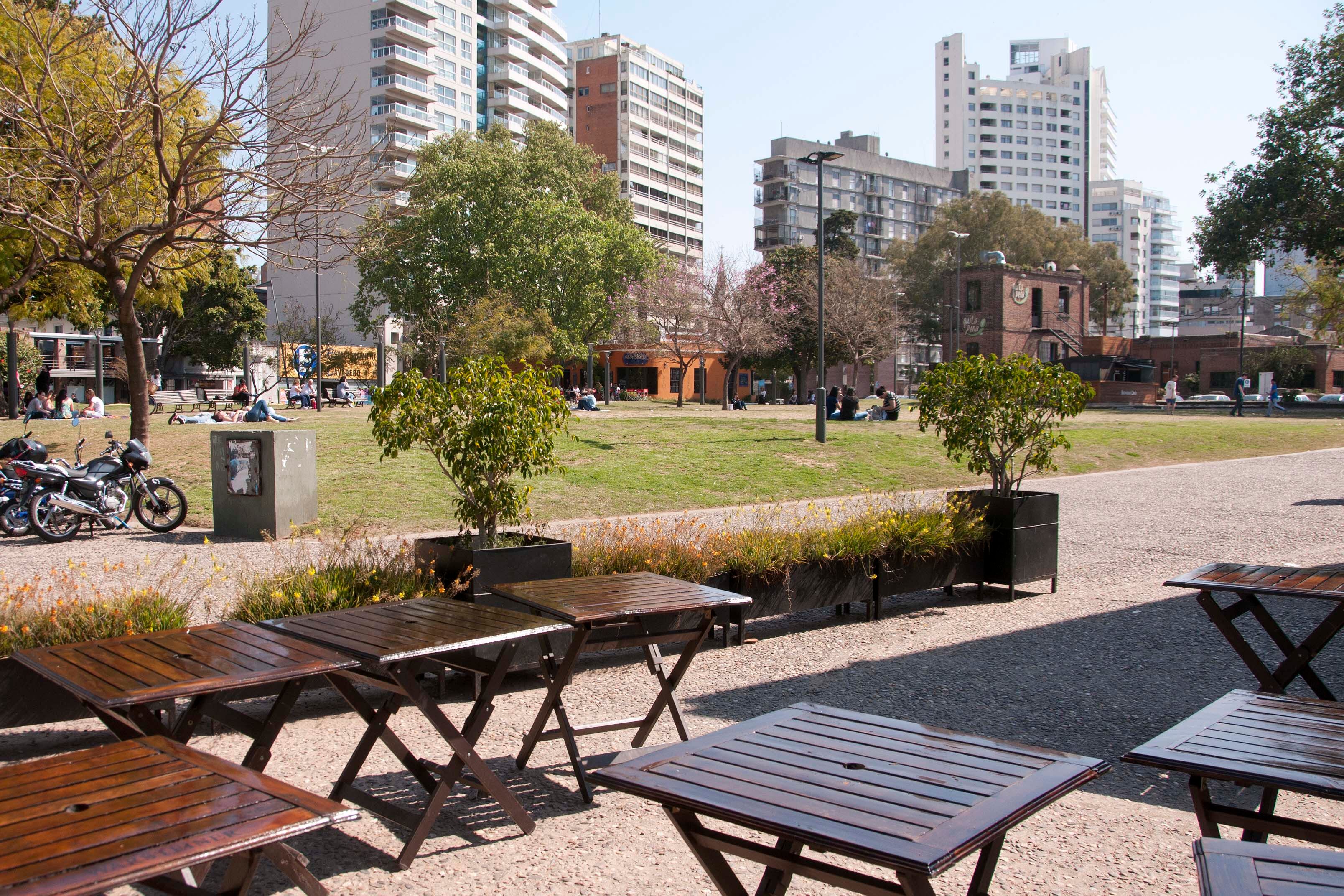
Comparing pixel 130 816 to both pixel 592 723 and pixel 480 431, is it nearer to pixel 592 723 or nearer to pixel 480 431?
pixel 592 723

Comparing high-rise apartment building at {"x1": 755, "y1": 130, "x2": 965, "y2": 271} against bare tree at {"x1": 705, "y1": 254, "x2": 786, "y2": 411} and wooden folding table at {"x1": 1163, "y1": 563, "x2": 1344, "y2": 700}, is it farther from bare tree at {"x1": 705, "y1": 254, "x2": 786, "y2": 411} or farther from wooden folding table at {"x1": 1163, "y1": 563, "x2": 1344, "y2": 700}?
wooden folding table at {"x1": 1163, "y1": 563, "x2": 1344, "y2": 700}

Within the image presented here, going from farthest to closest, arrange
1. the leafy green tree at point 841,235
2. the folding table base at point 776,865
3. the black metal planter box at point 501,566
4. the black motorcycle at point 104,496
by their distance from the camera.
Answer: the leafy green tree at point 841,235
the black motorcycle at point 104,496
the black metal planter box at point 501,566
the folding table base at point 776,865

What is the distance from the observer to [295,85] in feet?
47.1

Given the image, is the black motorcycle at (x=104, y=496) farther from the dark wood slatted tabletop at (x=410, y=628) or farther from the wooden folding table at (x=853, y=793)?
the wooden folding table at (x=853, y=793)

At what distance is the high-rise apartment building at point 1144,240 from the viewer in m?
168

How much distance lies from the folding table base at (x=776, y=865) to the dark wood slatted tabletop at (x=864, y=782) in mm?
98

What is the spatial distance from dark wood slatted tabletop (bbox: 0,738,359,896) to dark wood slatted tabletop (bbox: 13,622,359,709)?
0.42 m

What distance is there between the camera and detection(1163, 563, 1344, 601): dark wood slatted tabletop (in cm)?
482

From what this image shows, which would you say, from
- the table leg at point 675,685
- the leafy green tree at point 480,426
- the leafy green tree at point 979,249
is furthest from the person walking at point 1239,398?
the table leg at point 675,685

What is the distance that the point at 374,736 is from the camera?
12.4 feet

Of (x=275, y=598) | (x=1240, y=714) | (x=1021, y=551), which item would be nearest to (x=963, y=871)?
(x=1240, y=714)

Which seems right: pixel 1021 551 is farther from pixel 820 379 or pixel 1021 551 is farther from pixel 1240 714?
pixel 820 379

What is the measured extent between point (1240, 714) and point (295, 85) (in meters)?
14.4

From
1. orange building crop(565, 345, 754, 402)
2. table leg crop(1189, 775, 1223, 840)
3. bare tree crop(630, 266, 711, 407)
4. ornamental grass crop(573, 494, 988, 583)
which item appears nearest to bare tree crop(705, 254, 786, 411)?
bare tree crop(630, 266, 711, 407)
